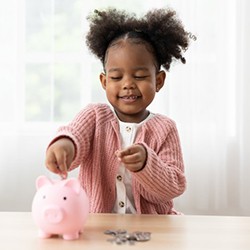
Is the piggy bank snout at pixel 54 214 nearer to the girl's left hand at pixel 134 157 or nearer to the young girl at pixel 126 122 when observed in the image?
the girl's left hand at pixel 134 157

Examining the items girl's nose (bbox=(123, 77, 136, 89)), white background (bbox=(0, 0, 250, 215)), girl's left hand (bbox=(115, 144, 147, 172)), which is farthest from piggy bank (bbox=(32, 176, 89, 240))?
white background (bbox=(0, 0, 250, 215))

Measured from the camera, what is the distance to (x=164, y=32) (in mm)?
1163

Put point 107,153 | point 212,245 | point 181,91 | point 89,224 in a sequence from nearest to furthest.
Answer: point 212,245, point 89,224, point 107,153, point 181,91

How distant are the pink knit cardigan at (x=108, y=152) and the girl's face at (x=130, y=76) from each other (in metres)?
0.05

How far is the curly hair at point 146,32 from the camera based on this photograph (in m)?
1.16

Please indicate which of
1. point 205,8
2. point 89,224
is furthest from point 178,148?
point 205,8

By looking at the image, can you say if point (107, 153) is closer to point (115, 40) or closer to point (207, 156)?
point (115, 40)

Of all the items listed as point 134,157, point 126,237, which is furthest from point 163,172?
point 126,237

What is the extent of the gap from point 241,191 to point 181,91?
1.45 feet

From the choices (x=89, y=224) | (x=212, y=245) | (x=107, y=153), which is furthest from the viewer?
(x=107, y=153)

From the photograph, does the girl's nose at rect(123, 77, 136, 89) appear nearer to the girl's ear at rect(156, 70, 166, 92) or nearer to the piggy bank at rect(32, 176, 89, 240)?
the girl's ear at rect(156, 70, 166, 92)

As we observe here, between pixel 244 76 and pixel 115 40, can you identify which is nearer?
pixel 115 40

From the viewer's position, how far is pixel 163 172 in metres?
0.96

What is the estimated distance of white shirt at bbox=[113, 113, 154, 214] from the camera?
1098mm
